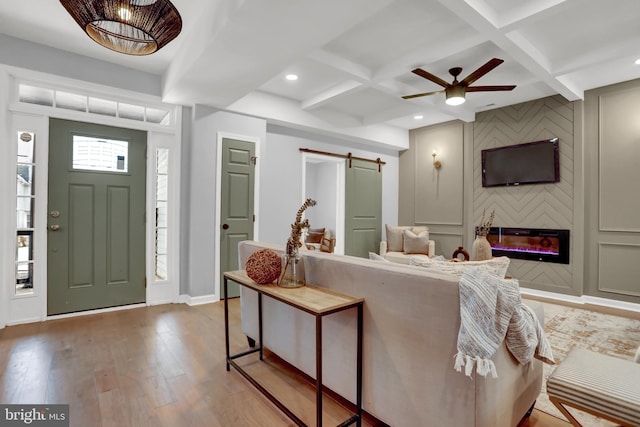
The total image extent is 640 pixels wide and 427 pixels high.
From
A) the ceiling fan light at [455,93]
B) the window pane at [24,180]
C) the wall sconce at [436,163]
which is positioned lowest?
the window pane at [24,180]

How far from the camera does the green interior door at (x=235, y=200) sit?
4.15m

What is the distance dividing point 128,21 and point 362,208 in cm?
455

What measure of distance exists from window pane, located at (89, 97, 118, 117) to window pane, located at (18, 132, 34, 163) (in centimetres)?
62

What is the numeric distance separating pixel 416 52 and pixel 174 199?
321 cm

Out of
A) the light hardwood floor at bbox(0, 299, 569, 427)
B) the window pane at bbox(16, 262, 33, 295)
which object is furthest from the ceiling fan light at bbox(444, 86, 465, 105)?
the window pane at bbox(16, 262, 33, 295)

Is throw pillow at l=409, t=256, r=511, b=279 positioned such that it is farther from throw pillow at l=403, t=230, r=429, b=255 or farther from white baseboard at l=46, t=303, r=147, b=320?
throw pillow at l=403, t=230, r=429, b=255

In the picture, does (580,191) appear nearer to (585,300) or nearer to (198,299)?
(585,300)

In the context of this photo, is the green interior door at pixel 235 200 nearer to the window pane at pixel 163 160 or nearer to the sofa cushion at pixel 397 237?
the window pane at pixel 163 160

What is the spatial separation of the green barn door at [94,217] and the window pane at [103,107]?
0.20 metres

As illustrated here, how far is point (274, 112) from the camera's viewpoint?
4.56 meters

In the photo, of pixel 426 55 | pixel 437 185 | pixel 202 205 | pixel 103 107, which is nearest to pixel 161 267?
pixel 202 205

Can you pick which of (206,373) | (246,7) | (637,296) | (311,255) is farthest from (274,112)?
(637,296)

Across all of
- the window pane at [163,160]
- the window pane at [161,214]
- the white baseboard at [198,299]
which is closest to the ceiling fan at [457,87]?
the window pane at [163,160]

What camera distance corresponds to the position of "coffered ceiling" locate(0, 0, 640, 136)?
7.65 feet
